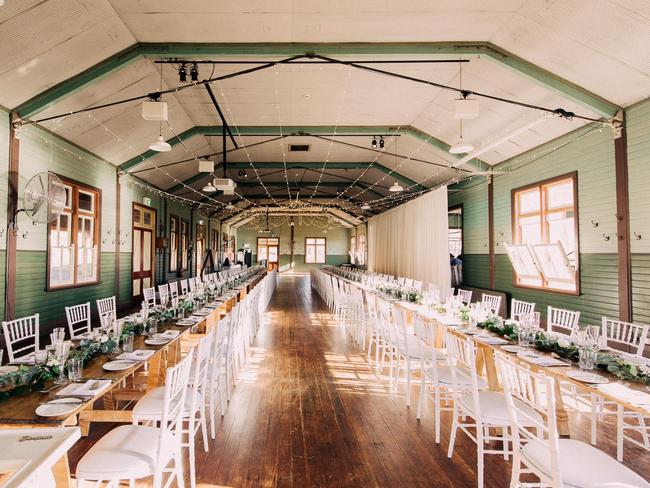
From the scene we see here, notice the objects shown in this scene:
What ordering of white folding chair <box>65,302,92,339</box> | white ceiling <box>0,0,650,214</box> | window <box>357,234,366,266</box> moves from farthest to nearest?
1. window <box>357,234,366,266</box>
2. white ceiling <box>0,0,650,214</box>
3. white folding chair <box>65,302,92,339</box>

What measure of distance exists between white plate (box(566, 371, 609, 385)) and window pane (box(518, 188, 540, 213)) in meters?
5.42

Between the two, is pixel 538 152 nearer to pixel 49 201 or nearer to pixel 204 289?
pixel 204 289

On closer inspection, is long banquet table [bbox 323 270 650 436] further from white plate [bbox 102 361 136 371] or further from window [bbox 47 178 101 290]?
window [bbox 47 178 101 290]

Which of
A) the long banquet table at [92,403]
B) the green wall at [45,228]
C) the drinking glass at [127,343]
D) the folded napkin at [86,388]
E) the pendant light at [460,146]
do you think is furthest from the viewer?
the green wall at [45,228]

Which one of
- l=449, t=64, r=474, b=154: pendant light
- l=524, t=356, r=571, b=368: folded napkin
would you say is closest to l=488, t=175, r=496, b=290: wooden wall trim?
l=449, t=64, r=474, b=154: pendant light

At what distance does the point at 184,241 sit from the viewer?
1445 cm

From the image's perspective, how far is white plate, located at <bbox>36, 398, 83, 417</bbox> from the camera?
1.85 meters

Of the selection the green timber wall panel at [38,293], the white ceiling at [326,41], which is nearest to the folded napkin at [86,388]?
the white ceiling at [326,41]

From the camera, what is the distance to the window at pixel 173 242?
12633 mm

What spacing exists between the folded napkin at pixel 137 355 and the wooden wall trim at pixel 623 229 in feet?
19.2

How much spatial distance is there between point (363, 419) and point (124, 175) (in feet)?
25.8

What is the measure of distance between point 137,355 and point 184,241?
40.2ft

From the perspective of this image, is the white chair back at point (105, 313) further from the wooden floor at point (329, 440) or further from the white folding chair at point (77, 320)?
the wooden floor at point (329, 440)

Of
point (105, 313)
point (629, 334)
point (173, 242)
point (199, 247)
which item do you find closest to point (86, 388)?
point (105, 313)
